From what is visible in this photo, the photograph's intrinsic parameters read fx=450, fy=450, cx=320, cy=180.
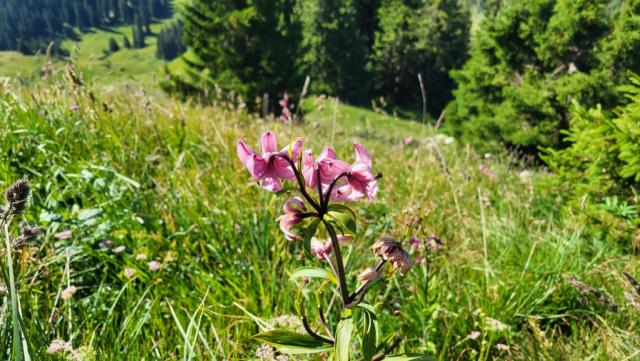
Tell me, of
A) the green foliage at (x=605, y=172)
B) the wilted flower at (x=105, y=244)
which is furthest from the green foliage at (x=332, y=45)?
the wilted flower at (x=105, y=244)

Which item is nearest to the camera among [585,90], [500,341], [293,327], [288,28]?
[293,327]

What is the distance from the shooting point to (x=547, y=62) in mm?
17656

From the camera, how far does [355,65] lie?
41.9m

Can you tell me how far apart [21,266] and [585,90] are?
57.2ft

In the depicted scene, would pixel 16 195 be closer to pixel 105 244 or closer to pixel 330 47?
pixel 105 244

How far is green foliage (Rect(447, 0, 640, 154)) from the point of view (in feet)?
52.4

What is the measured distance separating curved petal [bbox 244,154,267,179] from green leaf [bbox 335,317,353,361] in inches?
17.7

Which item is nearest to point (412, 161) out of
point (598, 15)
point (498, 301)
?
point (498, 301)

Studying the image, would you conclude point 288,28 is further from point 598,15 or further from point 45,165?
point 45,165

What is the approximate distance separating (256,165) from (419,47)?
144 feet

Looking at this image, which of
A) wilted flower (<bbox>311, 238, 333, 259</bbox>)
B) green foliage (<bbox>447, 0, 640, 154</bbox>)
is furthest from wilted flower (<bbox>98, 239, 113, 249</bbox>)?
green foliage (<bbox>447, 0, 640, 154</bbox>)

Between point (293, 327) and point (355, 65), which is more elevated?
point (293, 327)

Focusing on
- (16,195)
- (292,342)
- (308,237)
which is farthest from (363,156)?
(16,195)

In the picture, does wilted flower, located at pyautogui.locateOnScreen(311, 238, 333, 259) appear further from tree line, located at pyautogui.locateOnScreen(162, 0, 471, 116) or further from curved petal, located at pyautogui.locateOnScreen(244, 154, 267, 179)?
tree line, located at pyautogui.locateOnScreen(162, 0, 471, 116)
